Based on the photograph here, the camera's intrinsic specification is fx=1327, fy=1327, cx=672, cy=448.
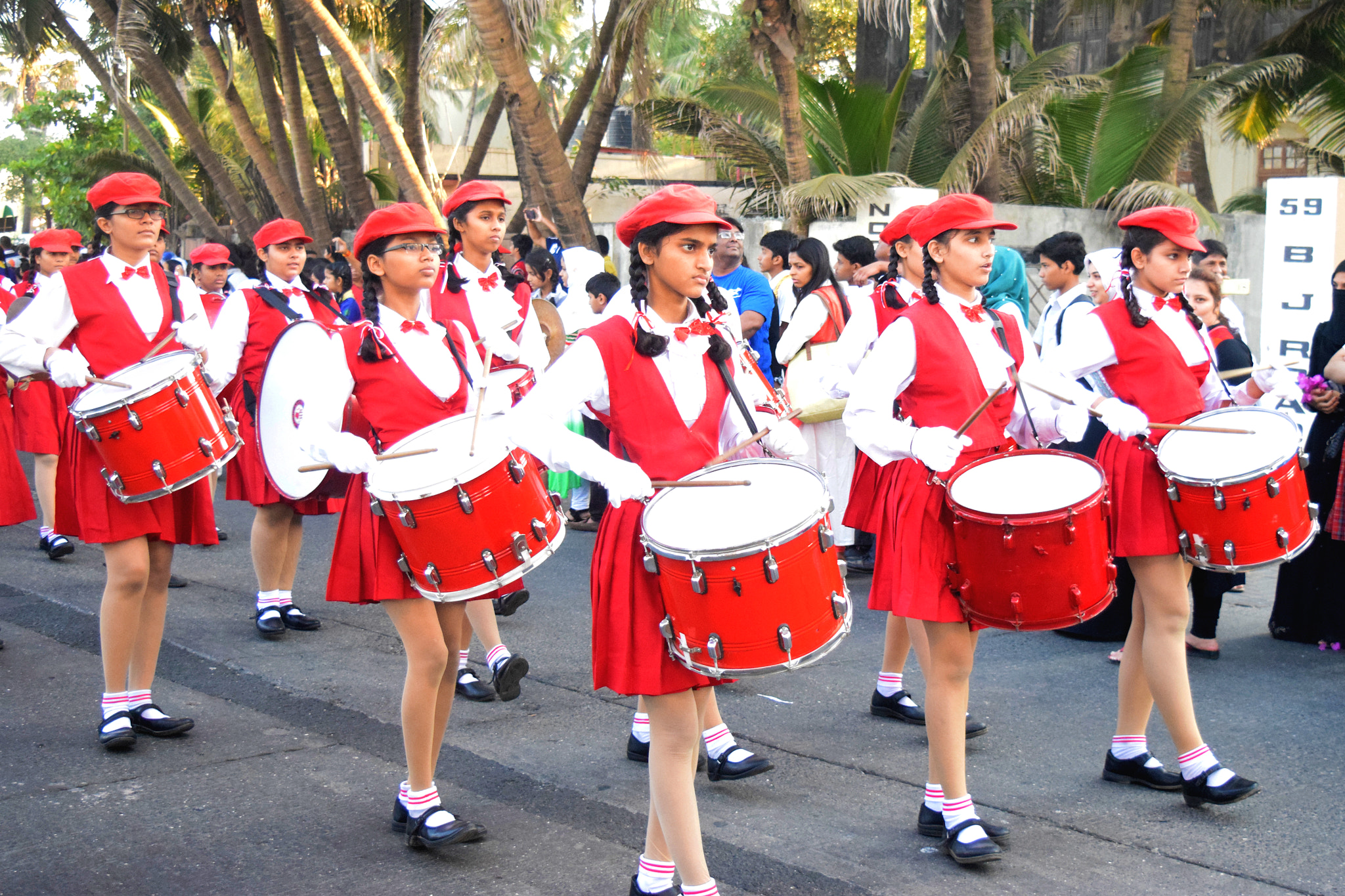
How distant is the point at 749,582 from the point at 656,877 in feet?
3.00

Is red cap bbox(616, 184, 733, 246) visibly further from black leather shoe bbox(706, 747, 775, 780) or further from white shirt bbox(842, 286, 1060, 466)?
black leather shoe bbox(706, 747, 775, 780)

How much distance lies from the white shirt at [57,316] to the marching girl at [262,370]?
1002 mm

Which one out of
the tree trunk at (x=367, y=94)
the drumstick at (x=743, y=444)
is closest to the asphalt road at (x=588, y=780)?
the drumstick at (x=743, y=444)

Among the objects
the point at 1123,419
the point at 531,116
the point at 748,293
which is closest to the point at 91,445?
the point at 1123,419

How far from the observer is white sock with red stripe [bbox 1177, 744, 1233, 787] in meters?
4.28

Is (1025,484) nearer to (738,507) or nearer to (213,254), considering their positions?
(738,507)

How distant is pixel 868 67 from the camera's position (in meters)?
16.8

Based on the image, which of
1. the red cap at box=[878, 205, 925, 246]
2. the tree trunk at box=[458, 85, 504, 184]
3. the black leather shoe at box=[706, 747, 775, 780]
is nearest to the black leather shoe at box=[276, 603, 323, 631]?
the black leather shoe at box=[706, 747, 775, 780]

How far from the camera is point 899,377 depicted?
3982 millimetres

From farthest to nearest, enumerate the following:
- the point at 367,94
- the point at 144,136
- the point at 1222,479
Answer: the point at 144,136 < the point at 367,94 < the point at 1222,479

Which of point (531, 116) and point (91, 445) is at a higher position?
point (531, 116)

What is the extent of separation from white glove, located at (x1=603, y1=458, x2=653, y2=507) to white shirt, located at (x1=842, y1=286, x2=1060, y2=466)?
3.12 feet

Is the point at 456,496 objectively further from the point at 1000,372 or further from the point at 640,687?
the point at 1000,372

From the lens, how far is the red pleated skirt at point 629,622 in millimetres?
3287
